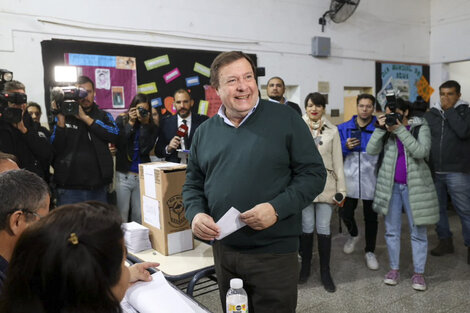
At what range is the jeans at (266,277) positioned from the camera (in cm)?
144

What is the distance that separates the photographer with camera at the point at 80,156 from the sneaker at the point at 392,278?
7.00 feet

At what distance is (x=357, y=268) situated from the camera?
3.15 metres

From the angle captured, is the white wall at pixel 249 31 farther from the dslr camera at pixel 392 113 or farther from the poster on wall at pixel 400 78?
the dslr camera at pixel 392 113

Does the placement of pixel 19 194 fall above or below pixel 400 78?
below

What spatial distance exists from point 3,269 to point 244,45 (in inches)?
166

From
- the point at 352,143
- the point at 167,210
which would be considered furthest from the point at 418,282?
the point at 167,210

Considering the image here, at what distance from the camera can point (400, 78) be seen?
6414 millimetres

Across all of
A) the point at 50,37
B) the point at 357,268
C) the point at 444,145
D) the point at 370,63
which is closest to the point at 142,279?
the point at 357,268

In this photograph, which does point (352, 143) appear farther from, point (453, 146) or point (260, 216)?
point (260, 216)

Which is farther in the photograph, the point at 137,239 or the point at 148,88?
the point at 148,88

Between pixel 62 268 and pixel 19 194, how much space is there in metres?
0.52

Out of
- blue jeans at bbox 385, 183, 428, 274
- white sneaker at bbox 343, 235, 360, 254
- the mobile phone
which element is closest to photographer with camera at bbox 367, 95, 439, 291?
blue jeans at bbox 385, 183, 428, 274

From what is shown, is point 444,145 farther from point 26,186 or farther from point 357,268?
point 26,186

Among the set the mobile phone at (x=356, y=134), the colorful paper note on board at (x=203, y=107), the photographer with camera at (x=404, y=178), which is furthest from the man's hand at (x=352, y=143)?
the colorful paper note on board at (x=203, y=107)
